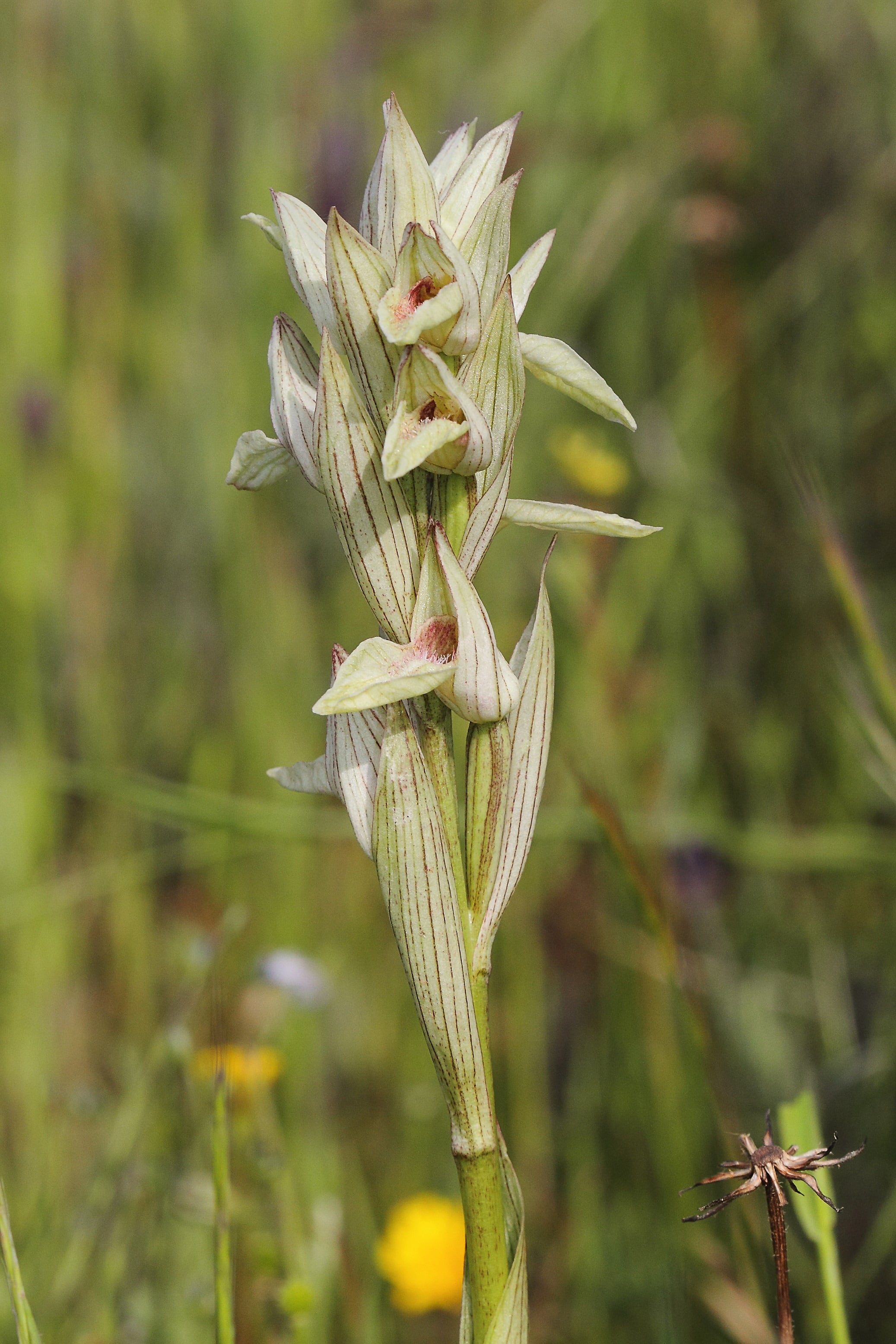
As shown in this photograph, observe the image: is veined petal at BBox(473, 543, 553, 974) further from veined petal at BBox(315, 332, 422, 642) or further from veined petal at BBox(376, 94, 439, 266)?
veined petal at BBox(376, 94, 439, 266)

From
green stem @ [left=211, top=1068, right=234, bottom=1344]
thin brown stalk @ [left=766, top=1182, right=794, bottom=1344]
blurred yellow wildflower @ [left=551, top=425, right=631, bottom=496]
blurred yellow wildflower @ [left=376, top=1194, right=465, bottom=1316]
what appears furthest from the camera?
blurred yellow wildflower @ [left=551, top=425, right=631, bottom=496]

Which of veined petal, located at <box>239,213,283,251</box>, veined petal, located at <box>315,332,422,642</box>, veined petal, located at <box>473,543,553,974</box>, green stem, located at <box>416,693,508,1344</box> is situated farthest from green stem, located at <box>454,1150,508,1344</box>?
veined petal, located at <box>239,213,283,251</box>

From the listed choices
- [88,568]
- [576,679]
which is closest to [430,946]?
[576,679]

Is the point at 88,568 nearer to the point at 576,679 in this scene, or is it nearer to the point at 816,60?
the point at 576,679

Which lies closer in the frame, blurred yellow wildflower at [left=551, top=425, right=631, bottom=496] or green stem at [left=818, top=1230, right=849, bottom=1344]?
green stem at [left=818, top=1230, right=849, bottom=1344]

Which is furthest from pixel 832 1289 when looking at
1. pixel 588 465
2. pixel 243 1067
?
pixel 588 465
